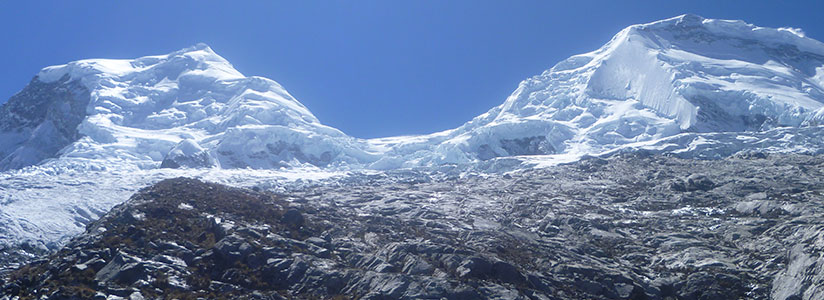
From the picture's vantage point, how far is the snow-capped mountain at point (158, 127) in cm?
15012

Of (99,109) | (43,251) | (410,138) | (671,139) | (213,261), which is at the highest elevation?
(99,109)

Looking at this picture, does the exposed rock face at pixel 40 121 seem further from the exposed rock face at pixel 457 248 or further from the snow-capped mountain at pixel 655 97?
the exposed rock face at pixel 457 248

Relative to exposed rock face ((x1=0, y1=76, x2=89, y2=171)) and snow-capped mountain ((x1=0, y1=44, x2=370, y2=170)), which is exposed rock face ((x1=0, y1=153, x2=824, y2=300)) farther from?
exposed rock face ((x1=0, y1=76, x2=89, y2=171))

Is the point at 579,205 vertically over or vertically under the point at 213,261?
over

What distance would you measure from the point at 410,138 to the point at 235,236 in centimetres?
13543

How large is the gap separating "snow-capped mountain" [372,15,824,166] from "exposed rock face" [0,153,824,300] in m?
58.1

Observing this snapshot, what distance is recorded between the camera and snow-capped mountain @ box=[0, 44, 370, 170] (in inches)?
5910

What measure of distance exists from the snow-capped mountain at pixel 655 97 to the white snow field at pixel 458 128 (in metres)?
0.40

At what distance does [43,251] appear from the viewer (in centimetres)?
7075

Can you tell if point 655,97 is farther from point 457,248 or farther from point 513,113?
point 457,248

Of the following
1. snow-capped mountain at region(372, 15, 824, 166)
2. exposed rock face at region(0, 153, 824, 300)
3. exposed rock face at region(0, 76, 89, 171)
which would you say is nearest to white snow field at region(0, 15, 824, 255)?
snow-capped mountain at region(372, 15, 824, 166)

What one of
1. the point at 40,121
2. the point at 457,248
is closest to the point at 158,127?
the point at 40,121

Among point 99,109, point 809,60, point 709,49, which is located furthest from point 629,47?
point 99,109

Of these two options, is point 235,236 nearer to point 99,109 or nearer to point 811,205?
point 811,205
